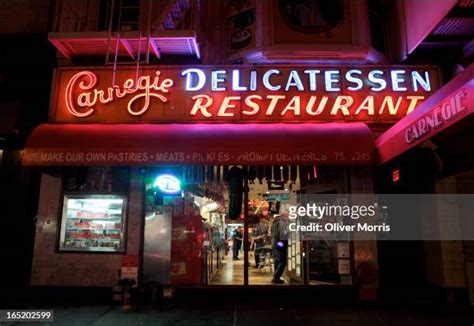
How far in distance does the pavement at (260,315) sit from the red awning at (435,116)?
9.83 ft

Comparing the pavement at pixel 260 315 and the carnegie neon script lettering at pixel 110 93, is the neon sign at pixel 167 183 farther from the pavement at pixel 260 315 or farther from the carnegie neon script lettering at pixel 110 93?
the pavement at pixel 260 315

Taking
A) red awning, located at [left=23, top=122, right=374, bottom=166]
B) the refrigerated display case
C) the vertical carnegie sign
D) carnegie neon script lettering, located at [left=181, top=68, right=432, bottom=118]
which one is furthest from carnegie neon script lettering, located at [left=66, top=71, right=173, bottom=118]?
A: the refrigerated display case

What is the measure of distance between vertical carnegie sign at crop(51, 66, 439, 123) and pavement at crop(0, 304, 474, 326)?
398cm

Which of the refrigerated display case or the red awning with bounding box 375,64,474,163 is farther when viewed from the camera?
the refrigerated display case

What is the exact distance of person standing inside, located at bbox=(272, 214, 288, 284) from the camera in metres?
9.59

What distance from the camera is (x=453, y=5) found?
7070 millimetres

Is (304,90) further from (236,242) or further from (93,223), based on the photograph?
→ (236,242)

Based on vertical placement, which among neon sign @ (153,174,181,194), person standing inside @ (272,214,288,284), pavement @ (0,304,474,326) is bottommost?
pavement @ (0,304,474,326)

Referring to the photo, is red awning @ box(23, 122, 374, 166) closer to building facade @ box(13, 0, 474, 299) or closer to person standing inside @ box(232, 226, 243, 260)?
building facade @ box(13, 0, 474, 299)

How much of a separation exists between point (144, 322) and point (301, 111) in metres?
5.32

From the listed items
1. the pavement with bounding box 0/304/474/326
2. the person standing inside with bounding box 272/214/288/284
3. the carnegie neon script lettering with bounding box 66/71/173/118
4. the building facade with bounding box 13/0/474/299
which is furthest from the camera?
the person standing inside with bounding box 272/214/288/284

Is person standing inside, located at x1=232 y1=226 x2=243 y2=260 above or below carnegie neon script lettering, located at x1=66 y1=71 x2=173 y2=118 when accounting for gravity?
below

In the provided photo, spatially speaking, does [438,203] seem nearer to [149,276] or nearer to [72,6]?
[149,276]

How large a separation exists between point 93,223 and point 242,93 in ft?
14.7
